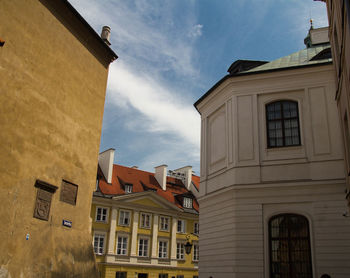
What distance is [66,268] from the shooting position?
11320 mm

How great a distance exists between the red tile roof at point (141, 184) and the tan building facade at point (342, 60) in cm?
2863

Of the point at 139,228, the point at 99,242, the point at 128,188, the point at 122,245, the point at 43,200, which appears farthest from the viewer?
the point at 128,188

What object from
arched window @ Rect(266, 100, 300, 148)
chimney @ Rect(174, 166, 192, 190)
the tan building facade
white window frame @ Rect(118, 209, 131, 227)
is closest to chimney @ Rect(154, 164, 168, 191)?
chimney @ Rect(174, 166, 192, 190)

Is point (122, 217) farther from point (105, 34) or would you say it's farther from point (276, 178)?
point (105, 34)

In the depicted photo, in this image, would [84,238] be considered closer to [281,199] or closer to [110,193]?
[281,199]

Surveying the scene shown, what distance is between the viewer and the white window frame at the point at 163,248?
4019 centimetres

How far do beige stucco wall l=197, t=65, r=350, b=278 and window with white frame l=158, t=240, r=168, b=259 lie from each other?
2234cm

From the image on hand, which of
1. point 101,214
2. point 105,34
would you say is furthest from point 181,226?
point 105,34

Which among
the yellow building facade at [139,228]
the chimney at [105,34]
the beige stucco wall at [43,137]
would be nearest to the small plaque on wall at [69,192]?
the beige stucco wall at [43,137]

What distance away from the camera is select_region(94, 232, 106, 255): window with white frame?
35781 millimetres

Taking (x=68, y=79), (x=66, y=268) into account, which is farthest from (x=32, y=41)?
(x=66, y=268)

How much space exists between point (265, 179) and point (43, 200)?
9682 millimetres

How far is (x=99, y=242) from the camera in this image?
36125 millimetres

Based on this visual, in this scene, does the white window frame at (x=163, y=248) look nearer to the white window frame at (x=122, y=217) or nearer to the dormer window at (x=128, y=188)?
the white window frame at (x=122, y=217)
